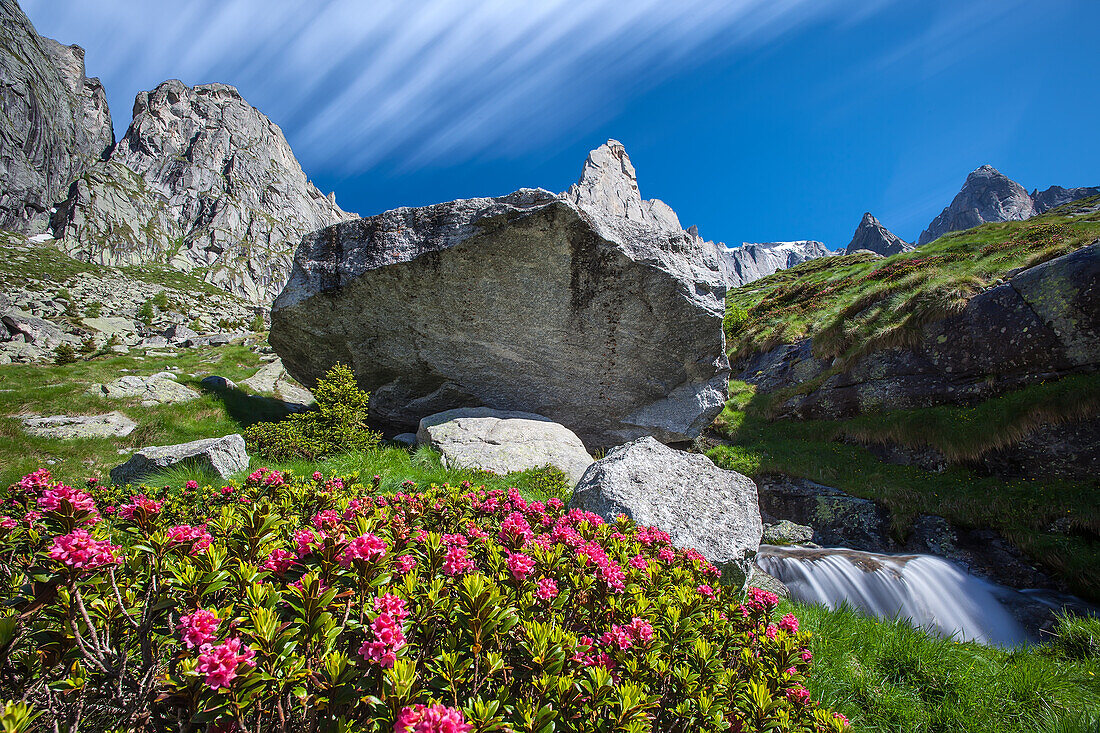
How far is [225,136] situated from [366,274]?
23809 centimetres

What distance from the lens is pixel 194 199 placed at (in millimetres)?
160625

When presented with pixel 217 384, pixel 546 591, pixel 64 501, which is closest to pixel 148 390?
pixel 217 384

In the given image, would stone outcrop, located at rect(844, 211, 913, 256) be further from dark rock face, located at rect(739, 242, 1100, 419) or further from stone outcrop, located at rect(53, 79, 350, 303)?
stone outcrop, located at rect(53, 79, 350, 303)

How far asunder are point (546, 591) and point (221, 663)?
66.2 inches

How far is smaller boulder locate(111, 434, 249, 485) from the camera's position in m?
7.77

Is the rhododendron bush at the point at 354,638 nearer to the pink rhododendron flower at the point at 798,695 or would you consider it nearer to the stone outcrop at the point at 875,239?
the pink rhododendron flower at the point at 798,695

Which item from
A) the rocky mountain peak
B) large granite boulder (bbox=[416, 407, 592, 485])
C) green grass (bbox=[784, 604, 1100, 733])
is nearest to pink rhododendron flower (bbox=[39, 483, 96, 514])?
green grass (bbox=[784, 604, 1100, 733])

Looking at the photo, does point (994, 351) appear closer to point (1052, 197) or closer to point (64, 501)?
point (64, 501)

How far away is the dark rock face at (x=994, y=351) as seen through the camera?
1190 centimetres

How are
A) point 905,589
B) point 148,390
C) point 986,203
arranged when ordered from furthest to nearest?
point 986,203 → point 148,390 → point 905,589

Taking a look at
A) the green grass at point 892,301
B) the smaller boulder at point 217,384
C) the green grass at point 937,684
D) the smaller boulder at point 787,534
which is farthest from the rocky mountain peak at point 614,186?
the green grass at point 937,684

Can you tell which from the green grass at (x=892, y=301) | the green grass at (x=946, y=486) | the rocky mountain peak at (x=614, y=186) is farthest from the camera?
the rocky mountain peak at (x=614, y=186)

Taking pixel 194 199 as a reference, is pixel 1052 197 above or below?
above

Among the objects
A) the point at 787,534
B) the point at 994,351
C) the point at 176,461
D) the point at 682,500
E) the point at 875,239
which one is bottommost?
the point at 787,534
